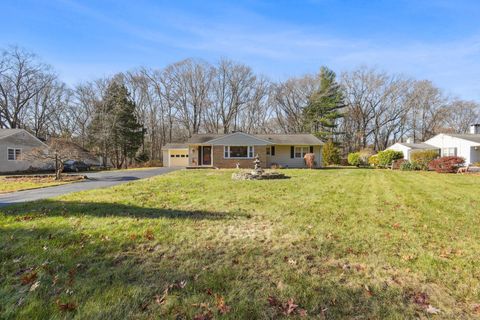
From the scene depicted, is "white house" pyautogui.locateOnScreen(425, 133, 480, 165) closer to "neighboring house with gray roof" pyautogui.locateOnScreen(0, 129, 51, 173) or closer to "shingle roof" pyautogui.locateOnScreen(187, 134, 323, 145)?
"shingle roof" pyautogui.locateOnScreen(187, 134, 323, 145)

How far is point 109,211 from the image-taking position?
6.27m

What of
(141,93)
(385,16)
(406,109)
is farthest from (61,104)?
(406,109)

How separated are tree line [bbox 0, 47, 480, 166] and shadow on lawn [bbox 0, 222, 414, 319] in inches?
1300

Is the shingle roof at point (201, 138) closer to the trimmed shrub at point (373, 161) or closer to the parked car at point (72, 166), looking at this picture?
the parked car at point (72, 166)

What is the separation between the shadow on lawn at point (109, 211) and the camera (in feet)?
19.3

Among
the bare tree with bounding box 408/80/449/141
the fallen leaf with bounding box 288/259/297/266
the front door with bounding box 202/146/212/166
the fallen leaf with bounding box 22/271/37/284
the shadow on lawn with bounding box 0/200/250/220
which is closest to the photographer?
the fallen leaf with bounding box 22/271/37/284

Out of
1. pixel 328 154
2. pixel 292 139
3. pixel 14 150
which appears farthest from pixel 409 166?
pixel 14 150

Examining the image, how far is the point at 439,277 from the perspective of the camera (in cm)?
316

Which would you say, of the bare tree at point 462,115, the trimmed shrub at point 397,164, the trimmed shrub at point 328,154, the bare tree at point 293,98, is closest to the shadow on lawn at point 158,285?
the trimmed shrub at point 397,164

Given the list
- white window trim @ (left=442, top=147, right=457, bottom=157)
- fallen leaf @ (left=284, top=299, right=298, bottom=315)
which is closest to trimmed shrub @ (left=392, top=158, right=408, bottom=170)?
white window trim @ (left=442, top=147, right=457, bottom=157)

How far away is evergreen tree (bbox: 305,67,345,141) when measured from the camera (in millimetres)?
38094

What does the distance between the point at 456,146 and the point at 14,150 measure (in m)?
43.0

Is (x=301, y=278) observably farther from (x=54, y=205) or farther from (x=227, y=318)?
(x=54, y=205)

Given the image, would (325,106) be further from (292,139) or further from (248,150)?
(248,150)
